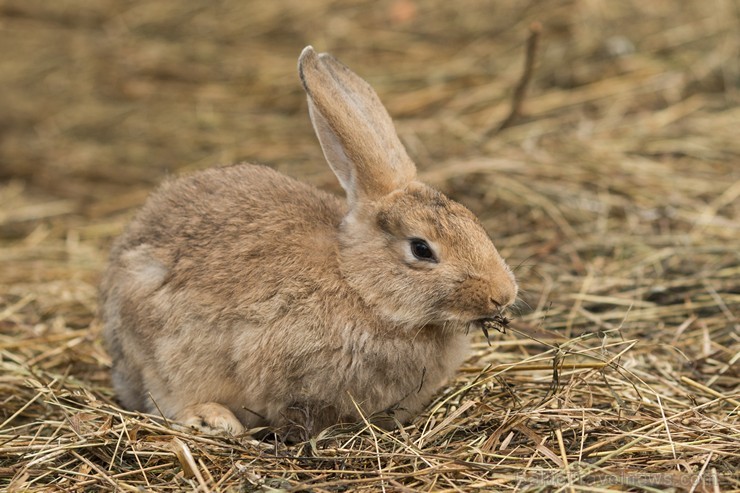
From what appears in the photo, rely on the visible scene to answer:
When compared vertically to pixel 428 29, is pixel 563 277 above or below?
below

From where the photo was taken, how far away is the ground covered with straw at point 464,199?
323 centimetres

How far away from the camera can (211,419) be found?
3.55m

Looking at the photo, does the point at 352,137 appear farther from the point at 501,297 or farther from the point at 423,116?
the point at 423,116

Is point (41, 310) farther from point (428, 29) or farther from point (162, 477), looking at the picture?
point (428, 29)

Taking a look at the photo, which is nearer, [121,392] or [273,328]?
[273,328]

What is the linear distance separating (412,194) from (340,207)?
49 centimetres

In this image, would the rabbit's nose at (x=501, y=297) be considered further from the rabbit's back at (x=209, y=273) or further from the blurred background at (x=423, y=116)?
the blurred background at (x=423, y=116)

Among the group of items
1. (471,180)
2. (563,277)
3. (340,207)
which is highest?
(340,207)

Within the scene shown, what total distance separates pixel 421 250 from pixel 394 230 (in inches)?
6.3

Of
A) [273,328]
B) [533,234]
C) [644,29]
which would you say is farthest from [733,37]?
[273,328]

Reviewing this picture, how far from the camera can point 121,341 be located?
390 centimetres

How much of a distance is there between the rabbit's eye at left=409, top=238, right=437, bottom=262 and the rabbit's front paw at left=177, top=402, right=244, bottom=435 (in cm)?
99

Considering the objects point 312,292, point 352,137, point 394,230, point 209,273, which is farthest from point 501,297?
point 209,273

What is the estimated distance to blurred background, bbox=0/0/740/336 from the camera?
5355mm
